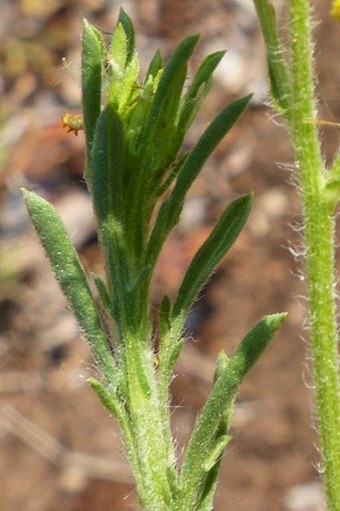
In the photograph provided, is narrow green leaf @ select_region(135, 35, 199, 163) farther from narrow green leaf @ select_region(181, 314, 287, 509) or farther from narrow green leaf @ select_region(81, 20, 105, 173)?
narrow green leaf @ select_region(181, 314, 287, 509)

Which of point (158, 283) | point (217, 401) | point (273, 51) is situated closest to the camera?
point (217, 401)

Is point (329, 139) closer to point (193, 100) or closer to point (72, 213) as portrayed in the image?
point (72, 213)

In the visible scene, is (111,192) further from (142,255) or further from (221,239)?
(221,239)

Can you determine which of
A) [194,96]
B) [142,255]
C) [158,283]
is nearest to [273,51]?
[194,96]

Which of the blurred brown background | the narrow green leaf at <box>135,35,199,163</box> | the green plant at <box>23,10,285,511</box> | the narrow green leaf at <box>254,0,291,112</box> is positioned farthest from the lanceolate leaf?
the blurred brown background

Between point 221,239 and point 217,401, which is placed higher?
point 221,239

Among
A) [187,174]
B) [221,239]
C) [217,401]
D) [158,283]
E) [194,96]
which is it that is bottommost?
[158,283]

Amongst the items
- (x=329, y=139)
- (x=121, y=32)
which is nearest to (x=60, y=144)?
(x=329, y=139)
